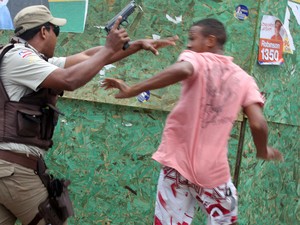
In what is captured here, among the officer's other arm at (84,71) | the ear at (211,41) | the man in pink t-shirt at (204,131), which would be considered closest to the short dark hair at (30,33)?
the officer's other arm at (84,71)

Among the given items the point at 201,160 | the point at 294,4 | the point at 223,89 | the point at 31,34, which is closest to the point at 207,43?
the point at 223,89

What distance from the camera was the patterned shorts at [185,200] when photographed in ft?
13.0

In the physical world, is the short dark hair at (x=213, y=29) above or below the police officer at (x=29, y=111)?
above

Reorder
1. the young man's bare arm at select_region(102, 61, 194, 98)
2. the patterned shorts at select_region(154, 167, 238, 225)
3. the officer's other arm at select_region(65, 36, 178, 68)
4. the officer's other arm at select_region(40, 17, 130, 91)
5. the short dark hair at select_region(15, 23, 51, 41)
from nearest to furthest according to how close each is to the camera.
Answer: the young man's bare arm at select_region(102, 61, 194, 98) < the officer's other arm at select_region(40, 17, 130, 91) < the patterned shorts at select_region(154, 167, 238, 225) < the short dark hair at select_region(15, 23, 51, 41) < the officer's other arm at select_region(65, 36, 178, 68)

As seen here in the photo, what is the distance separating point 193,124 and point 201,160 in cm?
23

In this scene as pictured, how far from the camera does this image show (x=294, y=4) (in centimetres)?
594

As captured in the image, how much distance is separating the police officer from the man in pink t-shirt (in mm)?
251

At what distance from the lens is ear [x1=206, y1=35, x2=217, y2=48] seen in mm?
4023

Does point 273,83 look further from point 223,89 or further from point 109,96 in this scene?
point 223,89

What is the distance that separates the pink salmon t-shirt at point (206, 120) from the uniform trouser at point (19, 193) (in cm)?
85

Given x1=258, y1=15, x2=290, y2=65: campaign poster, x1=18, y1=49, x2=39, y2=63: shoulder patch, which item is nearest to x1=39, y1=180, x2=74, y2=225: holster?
x1=18, y1=49, x2=39, y2=63: shoulder patch

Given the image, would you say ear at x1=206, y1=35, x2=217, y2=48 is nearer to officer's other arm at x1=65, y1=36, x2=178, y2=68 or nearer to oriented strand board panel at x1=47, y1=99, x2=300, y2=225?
officer's other arm at x1=65, y1=36, x2=178, y2=68

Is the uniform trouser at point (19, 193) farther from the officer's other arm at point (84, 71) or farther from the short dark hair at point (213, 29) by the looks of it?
the short dark hair at point (213, 29)

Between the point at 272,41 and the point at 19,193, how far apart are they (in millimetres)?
2941
